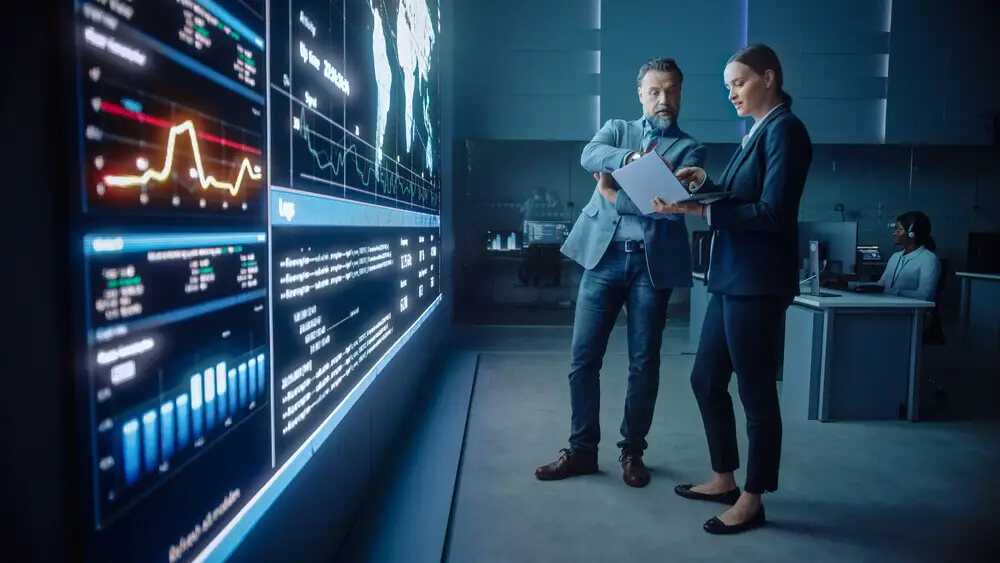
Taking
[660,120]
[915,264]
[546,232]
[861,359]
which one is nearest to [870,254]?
[915,264]

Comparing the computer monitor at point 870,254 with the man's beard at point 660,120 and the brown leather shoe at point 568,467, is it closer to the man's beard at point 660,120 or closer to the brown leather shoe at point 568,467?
the man's beard at point 660,120

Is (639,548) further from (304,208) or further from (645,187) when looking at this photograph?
(304,208)

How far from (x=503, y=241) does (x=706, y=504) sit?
15.8ft

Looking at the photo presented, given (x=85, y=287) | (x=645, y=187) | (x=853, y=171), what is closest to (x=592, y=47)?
(x=853, y=171)

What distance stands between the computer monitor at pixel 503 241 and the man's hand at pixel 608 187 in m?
4.52

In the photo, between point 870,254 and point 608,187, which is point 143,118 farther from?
point 870,254

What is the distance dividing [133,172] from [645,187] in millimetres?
1447

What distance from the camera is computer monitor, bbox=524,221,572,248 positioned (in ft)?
21.6

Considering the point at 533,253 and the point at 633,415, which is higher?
the point at 533,253

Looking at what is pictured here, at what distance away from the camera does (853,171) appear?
6.96 m

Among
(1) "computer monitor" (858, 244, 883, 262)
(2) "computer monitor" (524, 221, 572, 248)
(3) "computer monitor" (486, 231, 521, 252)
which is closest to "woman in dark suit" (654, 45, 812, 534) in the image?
(2) "computer monitor" (524, 221, 572, 248)

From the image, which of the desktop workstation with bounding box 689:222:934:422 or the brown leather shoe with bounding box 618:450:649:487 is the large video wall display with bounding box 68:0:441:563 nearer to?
the brown leather shoe with bounding box 618:450:649:487

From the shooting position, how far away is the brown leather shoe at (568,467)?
2.27 meters

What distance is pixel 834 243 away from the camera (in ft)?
12.5
